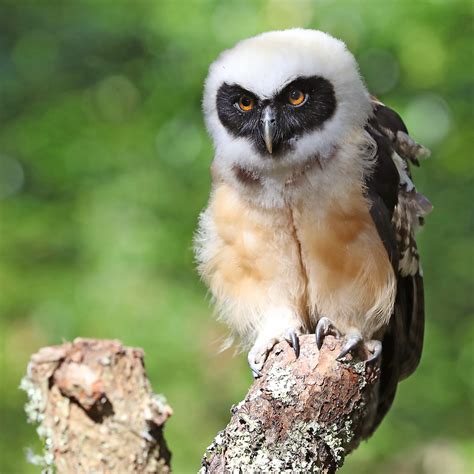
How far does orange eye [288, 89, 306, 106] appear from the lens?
145 inches

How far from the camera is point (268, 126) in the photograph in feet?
11.7

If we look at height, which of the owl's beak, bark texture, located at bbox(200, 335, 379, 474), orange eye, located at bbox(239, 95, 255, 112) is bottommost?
bark texture, located at bbox(200, 335, 379, 474)

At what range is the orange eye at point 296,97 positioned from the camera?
368 cm

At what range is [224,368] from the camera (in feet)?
20.2

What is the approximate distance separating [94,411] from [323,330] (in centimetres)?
102

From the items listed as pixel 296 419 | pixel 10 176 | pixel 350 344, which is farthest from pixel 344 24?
pixel 296 419

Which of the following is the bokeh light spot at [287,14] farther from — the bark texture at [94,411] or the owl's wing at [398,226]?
the bark texture at [94,411]

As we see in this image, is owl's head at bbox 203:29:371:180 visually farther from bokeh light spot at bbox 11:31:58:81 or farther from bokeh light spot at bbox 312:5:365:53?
bokeh light spot at bbox 11:31:58:81

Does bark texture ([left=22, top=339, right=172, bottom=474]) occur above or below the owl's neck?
below

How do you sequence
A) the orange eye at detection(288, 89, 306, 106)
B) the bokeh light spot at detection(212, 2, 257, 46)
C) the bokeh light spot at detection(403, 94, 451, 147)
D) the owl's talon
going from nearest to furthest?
the owl's talon
the orange eye at detection(288, 89, 306, 106)
the bokeh light spot at detection(212, 2, 257, 46)
the bokeh light spot at detection(403, 94, 451, 147)

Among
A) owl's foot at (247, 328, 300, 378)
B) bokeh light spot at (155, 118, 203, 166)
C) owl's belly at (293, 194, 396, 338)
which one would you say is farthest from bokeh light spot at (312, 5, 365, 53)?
owl's foot at (247, 328, 300, 378)

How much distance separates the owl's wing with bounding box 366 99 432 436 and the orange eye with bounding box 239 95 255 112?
561 mm

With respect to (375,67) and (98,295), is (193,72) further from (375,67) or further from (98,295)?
(98,295)

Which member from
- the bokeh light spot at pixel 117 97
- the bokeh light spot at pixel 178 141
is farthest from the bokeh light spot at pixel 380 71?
the bokeh light spot at pixel 117 97
